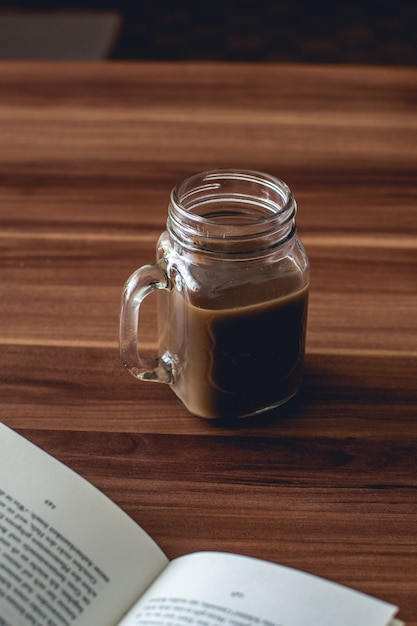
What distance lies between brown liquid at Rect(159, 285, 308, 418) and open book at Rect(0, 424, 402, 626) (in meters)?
0.11

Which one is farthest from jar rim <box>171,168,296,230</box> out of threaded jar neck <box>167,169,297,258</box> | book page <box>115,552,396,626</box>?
book page <box>115,552,396,626</box>

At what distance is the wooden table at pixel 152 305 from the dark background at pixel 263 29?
1.66 meters

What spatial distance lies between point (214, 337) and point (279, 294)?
5 centimetres

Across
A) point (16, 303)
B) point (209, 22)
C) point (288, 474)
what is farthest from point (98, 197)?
point (209, 22)

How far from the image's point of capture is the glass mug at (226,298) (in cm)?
56

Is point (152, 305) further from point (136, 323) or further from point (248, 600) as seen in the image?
point (248, 600)

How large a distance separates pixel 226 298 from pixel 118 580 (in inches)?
7.7

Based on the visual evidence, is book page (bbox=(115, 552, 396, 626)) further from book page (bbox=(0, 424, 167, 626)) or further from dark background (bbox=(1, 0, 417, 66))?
dark background (bbox=(1, 0, 417, 66))

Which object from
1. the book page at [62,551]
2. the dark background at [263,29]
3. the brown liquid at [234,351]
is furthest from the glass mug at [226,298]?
the dark background at [263,29]

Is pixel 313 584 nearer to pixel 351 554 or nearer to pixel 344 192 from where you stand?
pixel 351 554

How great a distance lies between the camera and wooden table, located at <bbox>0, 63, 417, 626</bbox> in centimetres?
55

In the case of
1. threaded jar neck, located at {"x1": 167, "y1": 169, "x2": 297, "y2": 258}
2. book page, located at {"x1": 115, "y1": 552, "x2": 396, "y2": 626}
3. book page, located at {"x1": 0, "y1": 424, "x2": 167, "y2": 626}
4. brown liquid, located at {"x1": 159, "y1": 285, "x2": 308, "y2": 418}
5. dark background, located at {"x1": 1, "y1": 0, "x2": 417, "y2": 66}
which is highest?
threaded jar neck, located at {"x1": 167, "y1": 169, "x2": 297, "y2": 258}

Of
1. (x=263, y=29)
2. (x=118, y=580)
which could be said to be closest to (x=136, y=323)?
(x=118, y=580)

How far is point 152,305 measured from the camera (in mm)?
763
